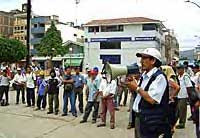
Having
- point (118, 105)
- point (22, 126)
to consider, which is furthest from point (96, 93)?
point (118, 105)

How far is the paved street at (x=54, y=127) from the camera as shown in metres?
10.2

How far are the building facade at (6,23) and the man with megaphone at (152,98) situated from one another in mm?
83486

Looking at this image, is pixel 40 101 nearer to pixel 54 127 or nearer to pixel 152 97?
pixel 54 127

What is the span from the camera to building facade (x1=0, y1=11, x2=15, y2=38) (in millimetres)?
86000

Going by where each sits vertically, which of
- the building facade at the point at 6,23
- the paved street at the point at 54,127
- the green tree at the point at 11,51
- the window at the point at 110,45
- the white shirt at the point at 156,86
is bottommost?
the paved street at the point at 54,127

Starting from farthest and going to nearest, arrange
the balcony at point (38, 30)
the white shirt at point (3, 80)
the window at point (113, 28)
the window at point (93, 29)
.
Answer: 1. the balcony at point (38, 30)
2. the window at point (93, 29)
3. the window at point (113, 28)
4. the white shirt at point (3, 80)

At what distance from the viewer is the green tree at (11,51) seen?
46.9m

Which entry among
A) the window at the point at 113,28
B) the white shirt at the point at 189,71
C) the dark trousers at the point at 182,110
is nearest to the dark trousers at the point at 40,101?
the dark trousers at the point at 182,110

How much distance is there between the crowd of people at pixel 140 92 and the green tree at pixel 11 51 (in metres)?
31.0

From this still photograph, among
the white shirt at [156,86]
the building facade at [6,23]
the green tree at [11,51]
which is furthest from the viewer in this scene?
the building facade at [6,23]

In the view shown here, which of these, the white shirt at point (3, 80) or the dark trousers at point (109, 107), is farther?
the white shirt at point (3, 80)

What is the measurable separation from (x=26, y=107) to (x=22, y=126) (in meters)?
→ 3.88

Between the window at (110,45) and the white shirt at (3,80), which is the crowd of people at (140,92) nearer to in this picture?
the white shirt at (3,80)

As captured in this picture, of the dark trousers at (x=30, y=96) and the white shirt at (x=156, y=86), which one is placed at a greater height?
the white shirt at (x=156, y=86)
